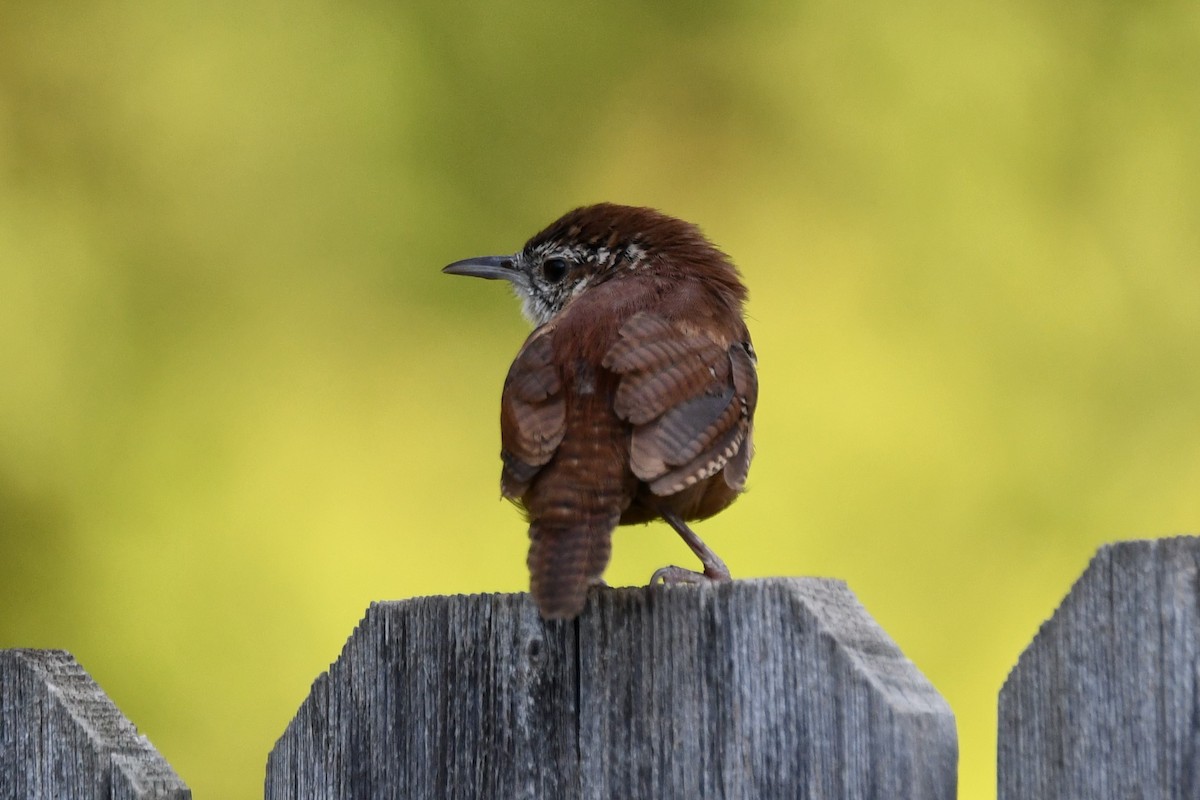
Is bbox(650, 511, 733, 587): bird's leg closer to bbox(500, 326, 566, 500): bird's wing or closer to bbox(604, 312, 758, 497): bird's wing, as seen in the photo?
bbox(604, 312, 758, 497): bird's wing

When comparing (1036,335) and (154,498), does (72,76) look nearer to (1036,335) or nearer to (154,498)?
(154,498)

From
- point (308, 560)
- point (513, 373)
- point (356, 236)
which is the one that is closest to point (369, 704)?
point (513, 373)

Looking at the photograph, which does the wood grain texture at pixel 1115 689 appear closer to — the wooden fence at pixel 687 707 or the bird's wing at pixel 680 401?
the wooden fence at pixel 687 707

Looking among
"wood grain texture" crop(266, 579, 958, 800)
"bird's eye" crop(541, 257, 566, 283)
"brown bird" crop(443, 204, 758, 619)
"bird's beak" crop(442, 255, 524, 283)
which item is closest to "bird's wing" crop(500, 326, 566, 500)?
"brown bird" crop(443, 204, 758, 619)

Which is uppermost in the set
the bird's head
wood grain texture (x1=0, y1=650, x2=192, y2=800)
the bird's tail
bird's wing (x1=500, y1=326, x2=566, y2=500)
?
the bird's head

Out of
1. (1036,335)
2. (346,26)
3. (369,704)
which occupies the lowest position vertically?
(369,704)
